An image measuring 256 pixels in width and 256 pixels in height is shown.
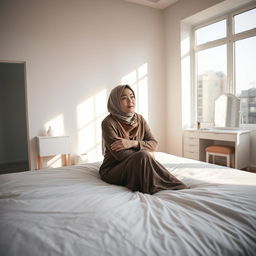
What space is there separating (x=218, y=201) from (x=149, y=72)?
3.88 metres

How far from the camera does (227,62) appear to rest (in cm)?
405

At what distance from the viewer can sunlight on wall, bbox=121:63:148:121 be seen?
446 cm

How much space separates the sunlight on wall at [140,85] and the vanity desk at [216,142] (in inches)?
39.4

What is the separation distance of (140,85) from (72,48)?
4.94 ft

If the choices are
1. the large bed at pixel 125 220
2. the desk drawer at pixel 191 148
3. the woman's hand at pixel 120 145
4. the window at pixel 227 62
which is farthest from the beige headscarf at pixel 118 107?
the window at pixel 227 62

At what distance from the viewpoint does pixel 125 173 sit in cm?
152

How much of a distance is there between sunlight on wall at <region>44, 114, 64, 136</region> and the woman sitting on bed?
6.97ft

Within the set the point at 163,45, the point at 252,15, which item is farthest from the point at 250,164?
the point at 163,45

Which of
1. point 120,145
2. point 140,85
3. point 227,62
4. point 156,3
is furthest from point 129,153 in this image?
point 156,3

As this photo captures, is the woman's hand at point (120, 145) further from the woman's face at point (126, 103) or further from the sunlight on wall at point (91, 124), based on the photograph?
the sunlight on wall at point (91, 124)

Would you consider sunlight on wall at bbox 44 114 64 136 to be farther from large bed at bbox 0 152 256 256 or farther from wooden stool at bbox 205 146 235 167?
wooden stool at bbox 205 146 235 167

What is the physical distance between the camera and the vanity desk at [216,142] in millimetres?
3455

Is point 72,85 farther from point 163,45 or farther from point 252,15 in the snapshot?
point 252,15

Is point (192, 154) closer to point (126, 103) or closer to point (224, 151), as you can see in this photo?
point (224, 151)
